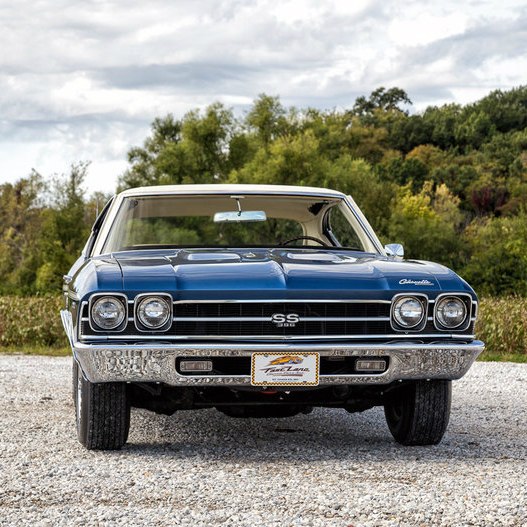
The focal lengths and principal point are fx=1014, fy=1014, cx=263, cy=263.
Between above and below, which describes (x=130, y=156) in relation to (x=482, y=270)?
above

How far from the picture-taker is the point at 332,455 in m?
6.21

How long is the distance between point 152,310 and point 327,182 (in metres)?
58.6

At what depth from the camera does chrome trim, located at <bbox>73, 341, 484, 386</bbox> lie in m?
5.63

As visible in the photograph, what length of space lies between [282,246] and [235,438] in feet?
4.77

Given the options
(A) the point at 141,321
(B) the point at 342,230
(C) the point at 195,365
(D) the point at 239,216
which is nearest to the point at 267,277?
(C) the point at 195,365

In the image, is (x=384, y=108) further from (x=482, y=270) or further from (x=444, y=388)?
(x=444, y=388)

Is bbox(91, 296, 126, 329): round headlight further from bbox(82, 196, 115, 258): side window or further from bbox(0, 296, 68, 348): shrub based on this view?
bbox(0, 296, 68, 348): shrub

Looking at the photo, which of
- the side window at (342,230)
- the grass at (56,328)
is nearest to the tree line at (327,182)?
the grass at (56,328)

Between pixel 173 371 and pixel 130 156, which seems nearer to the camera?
pixel 173 371

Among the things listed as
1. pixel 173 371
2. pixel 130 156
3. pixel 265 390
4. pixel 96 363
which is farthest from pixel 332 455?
pixel 130 156

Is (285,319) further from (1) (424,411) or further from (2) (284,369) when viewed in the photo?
(1) (424,411)

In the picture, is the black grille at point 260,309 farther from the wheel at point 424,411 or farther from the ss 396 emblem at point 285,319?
the wheel at point 424,411

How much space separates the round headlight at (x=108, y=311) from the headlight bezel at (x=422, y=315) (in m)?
1.55

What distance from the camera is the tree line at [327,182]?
60531 mm
